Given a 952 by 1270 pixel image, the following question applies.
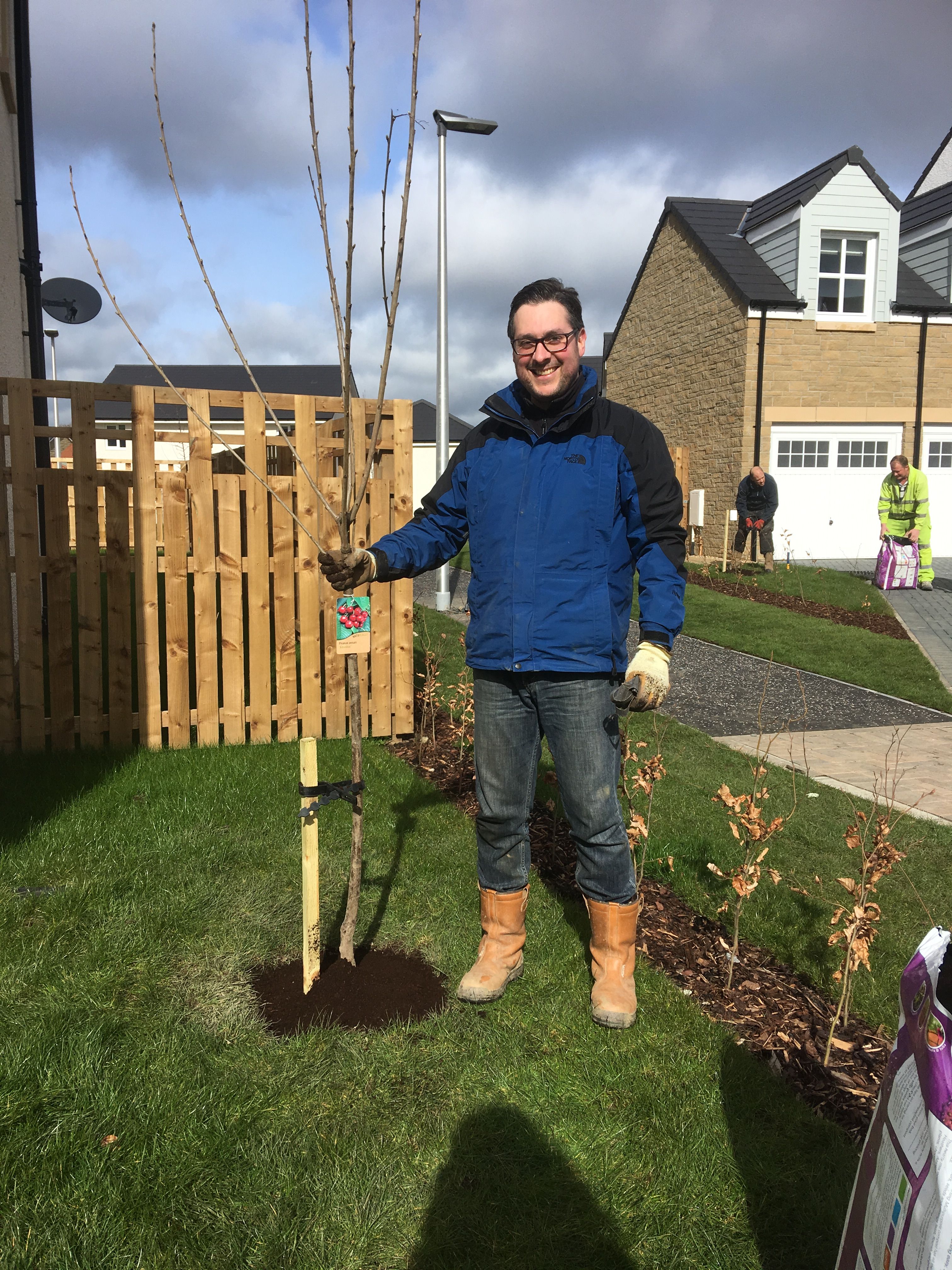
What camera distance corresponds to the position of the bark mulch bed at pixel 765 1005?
2727 mm

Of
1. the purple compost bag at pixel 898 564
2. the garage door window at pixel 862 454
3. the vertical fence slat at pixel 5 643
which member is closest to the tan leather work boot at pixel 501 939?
the vertical fence slat at pixel 5 643

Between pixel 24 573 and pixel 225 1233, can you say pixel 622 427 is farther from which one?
pixel 24 573

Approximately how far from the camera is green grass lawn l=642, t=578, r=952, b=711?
8562mm

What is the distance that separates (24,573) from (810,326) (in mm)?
17315

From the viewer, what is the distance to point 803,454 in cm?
1914

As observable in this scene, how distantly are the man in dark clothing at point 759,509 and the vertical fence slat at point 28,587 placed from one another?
1275cm

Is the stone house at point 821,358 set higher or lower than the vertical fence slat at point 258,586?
higher

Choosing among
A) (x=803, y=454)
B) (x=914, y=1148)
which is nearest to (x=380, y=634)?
(x=914, y=1148)

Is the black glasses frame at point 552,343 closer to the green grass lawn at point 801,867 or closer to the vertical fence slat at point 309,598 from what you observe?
the green grass lawn at point 801,867

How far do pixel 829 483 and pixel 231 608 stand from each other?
1658 cm

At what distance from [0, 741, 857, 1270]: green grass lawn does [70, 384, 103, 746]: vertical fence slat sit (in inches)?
67.6

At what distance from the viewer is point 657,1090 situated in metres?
2.65

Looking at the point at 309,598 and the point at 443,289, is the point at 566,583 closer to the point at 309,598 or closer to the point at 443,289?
the point at 309,598

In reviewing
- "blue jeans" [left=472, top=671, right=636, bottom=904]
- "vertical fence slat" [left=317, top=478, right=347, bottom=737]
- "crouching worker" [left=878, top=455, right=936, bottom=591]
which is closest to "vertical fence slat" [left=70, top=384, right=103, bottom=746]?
"vertical fence slat" [left=317, top=478, right=347, bottom=737]
